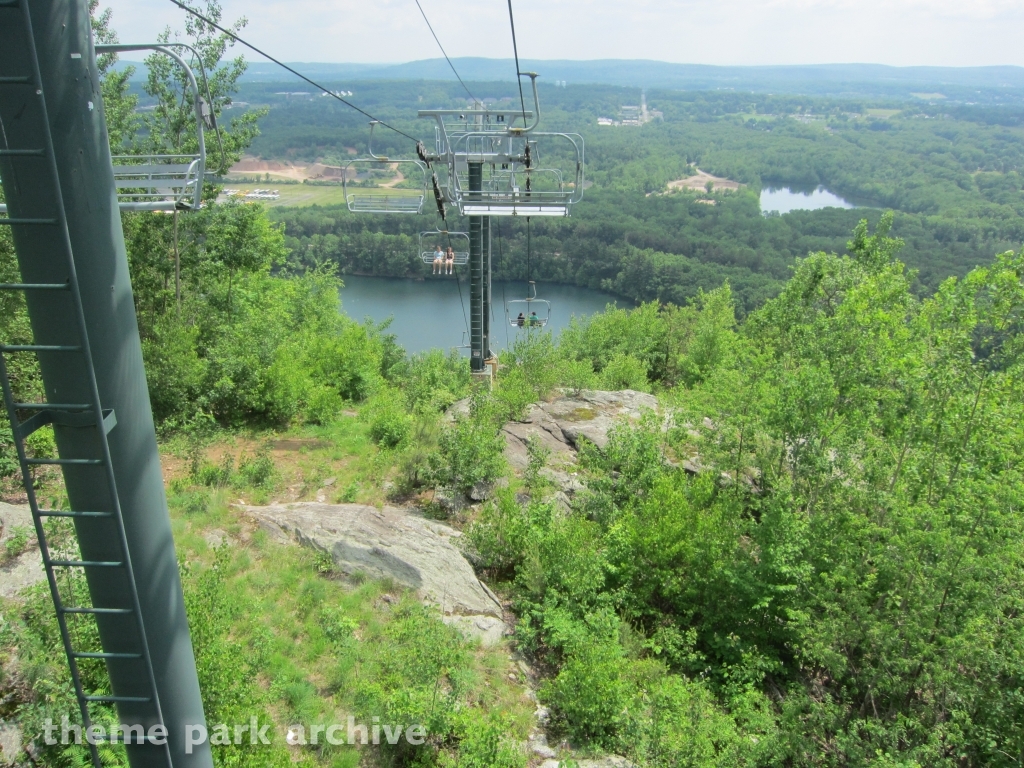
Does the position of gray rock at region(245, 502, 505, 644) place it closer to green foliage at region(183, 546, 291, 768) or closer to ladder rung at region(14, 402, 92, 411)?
green foliage at region(183, 546, 291, 768)

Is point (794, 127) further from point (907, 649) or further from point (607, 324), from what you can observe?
point (907, 649)

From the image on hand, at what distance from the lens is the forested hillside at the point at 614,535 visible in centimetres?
486

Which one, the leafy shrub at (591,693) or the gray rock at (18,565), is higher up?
the gray rock at (18,565)

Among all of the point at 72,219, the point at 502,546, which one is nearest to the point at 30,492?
the point at 72,219

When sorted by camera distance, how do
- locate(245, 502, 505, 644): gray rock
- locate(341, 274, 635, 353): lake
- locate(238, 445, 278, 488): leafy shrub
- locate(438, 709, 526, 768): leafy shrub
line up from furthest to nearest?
locate(341, 274, 635, 353): lake
locate(238, 445, 278, 488): leafy shrub
locate(245, 502, 505, 644): gray rock
locate(438, 709, 526, 768): leafy shrub

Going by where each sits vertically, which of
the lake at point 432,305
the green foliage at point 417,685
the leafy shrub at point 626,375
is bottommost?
the lake at point 432,305

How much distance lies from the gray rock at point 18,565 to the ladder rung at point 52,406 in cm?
332

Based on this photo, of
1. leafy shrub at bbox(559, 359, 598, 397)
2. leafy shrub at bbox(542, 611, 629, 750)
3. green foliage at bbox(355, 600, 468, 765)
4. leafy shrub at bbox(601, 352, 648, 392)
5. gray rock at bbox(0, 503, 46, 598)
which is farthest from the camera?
leafy shrub at bbox(601, 352, 648, 392)

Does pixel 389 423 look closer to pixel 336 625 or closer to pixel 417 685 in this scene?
pixel 336 625

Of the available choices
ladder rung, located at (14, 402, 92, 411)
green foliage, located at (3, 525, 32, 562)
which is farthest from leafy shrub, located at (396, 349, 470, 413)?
ladder rung, located at (14, 402, 92, 411)

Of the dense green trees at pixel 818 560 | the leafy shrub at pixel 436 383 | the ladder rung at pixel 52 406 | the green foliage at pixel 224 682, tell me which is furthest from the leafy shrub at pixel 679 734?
the leafy shrub at pixel 436 383

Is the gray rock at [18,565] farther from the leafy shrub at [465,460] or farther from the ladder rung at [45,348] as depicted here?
the leafy shrub at [465,460]

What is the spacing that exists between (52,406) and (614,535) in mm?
6413

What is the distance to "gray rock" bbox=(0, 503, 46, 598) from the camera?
4723 mm
